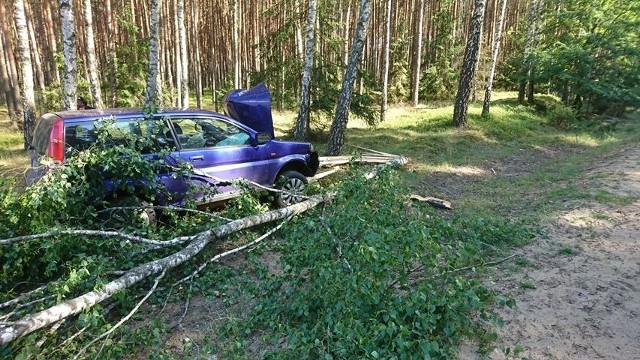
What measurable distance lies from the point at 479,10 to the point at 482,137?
4.13 meters

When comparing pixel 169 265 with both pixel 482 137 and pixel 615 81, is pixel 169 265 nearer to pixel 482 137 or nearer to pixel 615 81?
pixel 482 137

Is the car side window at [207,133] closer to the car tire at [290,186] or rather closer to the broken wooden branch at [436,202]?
the car tire at [290,186]

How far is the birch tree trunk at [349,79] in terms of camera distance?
1012cm

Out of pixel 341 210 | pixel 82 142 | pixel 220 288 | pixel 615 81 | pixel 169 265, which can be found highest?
pixel 615 81

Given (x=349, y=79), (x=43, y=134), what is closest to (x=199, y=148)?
(x=43, y=134)

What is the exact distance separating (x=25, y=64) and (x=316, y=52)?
775 centimetres

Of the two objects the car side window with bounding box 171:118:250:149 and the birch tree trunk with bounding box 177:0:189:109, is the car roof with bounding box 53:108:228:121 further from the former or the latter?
the birch tree trunk with bounding box 177:0:189:109

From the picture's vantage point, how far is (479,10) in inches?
546

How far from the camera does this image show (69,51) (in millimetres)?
9219

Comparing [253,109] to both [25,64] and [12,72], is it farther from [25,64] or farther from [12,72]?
[12,72]

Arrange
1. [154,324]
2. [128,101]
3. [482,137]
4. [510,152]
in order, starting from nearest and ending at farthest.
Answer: [154,324] < [510,152] < [482,137] < [128,101]

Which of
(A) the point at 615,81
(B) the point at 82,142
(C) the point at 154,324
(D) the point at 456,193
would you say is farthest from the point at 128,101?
(A) the point at 615,81

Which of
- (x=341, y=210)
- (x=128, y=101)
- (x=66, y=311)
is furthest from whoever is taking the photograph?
(x=128, y=101)

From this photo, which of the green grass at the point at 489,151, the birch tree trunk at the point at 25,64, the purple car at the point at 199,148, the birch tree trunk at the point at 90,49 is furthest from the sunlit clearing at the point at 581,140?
the birch tree trunk at the point at 25,64
